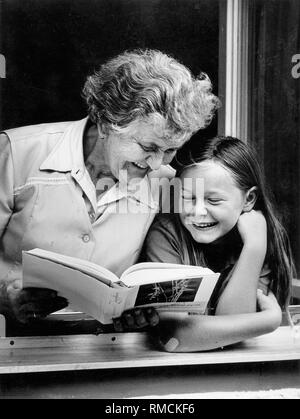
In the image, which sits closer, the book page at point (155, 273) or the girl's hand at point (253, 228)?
the book page at point (155, 273)

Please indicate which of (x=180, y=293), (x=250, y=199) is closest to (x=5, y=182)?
(x=180, y=293)

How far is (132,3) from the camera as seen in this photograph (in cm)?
364

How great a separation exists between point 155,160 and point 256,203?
602 millimetres

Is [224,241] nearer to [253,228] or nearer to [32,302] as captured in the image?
[253,228]

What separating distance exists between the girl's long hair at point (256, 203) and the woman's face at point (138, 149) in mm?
112

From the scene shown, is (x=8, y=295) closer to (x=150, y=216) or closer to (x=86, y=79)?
(x=150, y=216)

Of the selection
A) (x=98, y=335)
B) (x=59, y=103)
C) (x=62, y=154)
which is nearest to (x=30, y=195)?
(x=62, y=154)

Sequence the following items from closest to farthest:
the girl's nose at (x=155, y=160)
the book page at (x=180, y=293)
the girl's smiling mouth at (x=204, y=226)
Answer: the book page at (x=180, y=293) → the girl's nose at (x=155, y=160) → the girl's smiling mouth at (x=204, y=226)

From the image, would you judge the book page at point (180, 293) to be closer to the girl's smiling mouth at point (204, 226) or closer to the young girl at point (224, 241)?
the young girl at point (224, 241)

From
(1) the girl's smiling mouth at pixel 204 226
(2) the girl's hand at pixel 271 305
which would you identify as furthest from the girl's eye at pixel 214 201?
(2) the girl's hand at pixel 271 305

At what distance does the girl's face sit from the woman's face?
163 millimetres

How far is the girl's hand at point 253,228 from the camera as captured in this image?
375cm

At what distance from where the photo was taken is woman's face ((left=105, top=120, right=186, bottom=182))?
3.56 metres

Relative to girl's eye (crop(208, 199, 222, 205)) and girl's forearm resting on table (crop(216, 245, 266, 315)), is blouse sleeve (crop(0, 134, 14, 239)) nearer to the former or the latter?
girl's eye (crop(208, 199, 222, 205))
